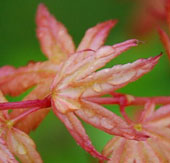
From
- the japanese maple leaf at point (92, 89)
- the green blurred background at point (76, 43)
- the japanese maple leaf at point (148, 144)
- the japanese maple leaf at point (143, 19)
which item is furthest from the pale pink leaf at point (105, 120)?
the japanese maple leaf at point (143, 19)

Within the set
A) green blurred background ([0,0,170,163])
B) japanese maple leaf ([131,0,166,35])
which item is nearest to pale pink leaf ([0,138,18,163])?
green blurred background ([0,0,170,163])

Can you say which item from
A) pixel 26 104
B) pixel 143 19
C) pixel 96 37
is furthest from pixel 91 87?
pixel 143 19

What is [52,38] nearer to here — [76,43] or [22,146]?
[22,146]

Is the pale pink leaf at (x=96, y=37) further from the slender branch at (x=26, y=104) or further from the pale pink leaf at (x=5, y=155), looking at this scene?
the pale pink leaf at (x=5, y=155)

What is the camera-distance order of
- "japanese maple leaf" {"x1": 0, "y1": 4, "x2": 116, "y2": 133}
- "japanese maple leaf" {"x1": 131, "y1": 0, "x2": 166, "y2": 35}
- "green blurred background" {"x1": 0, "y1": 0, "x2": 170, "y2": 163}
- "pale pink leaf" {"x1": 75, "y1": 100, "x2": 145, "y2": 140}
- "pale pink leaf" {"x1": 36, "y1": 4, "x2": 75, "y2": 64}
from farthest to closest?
"japanese maple leaf" {"x1": 131, "y1": 0, "x2": 166, "y2": 35}, "green blurred background" {"x1": 0, "y1": 0, "x2": 170, "y2": 163}, "pale pink leaf" {"x1": 36, "y1": 4, "x2": 75, "y2": 64}, "japanese maple leaf" {"x1": 0, "y1": 4, "x2": 116, "y2": 133}, "pale pink leaf" {"x1": 75, "y1": 100, "x2": 145, "y2": 140}

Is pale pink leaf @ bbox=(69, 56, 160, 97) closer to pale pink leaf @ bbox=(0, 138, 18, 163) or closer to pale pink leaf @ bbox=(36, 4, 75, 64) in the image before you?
pale pink leaf @ bbox=(0, 138, 18, 163)

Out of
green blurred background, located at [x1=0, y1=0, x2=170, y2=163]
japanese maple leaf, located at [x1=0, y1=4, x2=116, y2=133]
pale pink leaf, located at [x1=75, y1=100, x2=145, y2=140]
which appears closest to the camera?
pale pink leaf, located at [x1=75, y1=100, x2=145, y2=140]

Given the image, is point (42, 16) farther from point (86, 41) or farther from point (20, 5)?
point (20, 5)
